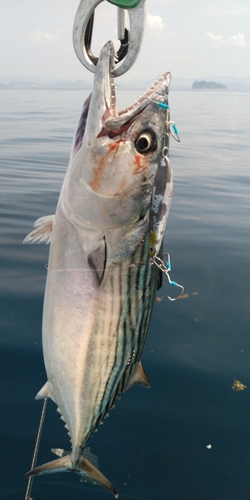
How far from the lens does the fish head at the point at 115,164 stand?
1922 mm

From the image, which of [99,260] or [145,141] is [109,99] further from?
[99,260]

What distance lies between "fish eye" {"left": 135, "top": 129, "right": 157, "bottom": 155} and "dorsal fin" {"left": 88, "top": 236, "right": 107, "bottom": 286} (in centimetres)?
45

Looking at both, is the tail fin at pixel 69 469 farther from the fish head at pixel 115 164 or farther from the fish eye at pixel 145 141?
the fish eye at pixel 145 141

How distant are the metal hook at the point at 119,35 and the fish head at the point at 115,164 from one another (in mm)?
143

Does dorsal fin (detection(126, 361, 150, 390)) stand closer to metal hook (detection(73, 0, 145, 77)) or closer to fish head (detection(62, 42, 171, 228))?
fish head (detection(62, 42, 171, 228))

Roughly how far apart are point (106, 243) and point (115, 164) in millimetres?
367

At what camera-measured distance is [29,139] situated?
52.2ft

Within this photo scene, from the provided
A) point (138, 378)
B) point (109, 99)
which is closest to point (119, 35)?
point (109, 99)

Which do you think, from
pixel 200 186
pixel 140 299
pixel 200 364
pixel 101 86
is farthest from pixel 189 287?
pixel 200 186

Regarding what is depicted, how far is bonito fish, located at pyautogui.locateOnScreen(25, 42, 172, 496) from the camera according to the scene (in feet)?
6.35

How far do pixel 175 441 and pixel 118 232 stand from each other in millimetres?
1849

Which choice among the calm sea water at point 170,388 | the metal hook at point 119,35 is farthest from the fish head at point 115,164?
the calm sea water at point 170,388

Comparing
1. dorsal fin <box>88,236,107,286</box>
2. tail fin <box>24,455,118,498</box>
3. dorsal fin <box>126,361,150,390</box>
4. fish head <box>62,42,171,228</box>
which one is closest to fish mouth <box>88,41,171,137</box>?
fish head <box>62,42,171,228</box>

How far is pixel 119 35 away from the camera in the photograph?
6.33 ft
